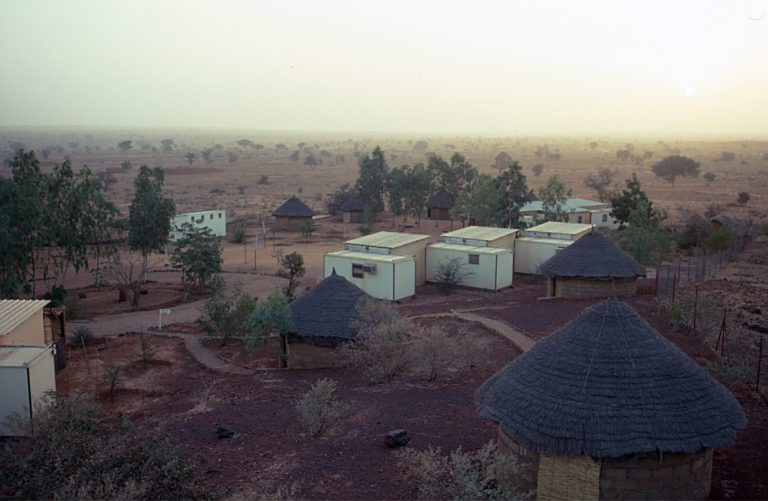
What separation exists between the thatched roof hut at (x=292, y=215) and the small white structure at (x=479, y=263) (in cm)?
1960

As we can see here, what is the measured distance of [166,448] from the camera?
9.91 meters

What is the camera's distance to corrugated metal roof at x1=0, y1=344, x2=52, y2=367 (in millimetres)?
14129

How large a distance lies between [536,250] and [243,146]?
17257cm

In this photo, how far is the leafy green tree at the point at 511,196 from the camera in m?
38.6

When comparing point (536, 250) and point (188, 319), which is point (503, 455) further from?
point (536, 250)

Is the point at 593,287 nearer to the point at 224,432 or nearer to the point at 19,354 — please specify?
the point at 224,432

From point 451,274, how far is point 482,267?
1.46m

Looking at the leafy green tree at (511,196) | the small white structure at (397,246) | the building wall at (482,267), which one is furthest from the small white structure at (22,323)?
the leafy green tree at (511,196)

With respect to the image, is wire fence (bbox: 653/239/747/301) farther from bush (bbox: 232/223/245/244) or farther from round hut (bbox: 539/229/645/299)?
bush (bbox: 232/223/245/244)

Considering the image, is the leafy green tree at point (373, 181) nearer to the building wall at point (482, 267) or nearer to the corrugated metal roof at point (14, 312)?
the building wall at point (482, 267)

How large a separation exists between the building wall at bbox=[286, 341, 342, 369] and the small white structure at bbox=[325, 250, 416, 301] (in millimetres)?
8725

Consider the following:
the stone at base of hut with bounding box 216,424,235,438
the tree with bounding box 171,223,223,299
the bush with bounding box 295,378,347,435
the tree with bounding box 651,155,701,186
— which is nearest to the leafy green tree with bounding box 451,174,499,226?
the tree with bounding box 171,223,223,299

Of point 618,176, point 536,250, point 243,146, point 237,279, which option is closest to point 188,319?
point 237,279

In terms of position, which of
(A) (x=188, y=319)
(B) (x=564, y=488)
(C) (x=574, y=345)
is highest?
(C) (x=574, y=345)
